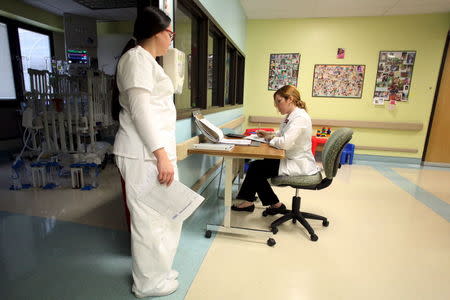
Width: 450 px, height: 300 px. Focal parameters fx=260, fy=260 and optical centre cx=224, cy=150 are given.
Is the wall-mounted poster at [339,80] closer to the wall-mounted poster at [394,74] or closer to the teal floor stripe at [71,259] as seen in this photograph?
the wall-mounted poster at [394,74]

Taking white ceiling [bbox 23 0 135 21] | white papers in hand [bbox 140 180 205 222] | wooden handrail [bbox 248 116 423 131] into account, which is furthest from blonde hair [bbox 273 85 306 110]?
white ceiling [bbox 23 0 135 21]

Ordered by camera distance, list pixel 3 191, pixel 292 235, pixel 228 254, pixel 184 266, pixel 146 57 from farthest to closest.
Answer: pixel 3 191 < pixel 292 235 < pixel 228 254 < pixel 184 266 < pixel 146 57

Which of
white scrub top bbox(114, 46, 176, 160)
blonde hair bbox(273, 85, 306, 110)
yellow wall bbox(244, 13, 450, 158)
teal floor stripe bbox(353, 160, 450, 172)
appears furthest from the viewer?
teal floor stripe bbox(353, 160, 450, 172)

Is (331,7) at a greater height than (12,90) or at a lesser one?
greater

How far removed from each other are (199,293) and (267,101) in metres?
4.33

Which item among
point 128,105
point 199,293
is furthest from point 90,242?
point 128,105

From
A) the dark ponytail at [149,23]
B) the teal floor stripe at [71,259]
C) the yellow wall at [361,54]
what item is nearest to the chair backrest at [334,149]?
the teal floor stripe at [71,259]

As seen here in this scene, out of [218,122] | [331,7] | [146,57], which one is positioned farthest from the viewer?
[331,7]

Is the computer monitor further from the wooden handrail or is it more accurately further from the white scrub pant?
the white scrub pant

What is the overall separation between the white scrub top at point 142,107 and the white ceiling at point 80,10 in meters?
4.51

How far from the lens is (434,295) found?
154cm

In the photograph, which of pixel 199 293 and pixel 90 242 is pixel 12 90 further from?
pixel 199 293

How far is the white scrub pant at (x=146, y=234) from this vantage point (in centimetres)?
124

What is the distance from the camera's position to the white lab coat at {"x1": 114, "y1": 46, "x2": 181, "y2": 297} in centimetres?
115
